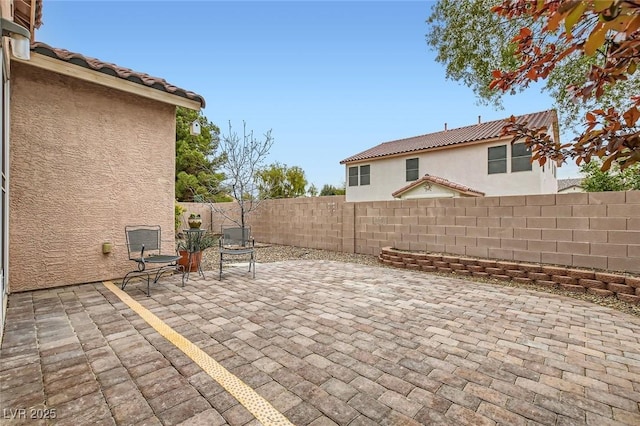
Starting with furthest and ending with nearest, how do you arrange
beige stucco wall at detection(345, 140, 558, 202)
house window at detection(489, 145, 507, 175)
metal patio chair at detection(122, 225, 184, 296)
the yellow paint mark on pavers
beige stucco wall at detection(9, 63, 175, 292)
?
house window at detection(489, 145, 507, 175) < beige stucco wall at detection(345, 140, 558, 202) < metal patio chair at detection(122, 225, 184, 296) < beige stucco wall at detection(9, 63, 175, 292) < the yellow paint mark on pavers

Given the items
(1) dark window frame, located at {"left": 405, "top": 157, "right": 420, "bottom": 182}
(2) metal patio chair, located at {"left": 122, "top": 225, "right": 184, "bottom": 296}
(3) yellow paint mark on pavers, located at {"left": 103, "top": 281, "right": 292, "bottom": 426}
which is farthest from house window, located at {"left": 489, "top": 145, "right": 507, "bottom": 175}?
(3) yellow paint mark on pavers, located at {"left": 103, "top": 281, "right": 292, "bottom": 426}

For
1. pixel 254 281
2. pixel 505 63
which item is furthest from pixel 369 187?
pixel 254 281

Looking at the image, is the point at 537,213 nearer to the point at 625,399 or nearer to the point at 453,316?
the point at 453,316

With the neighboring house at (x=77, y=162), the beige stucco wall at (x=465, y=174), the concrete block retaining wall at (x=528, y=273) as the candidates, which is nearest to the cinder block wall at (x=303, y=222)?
the concrete block retaining wall at (x=528, y=273)

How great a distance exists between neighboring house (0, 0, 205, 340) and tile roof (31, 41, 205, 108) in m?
0.02

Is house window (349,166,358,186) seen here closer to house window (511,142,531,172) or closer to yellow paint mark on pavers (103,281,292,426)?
house window (511,142,531,172)

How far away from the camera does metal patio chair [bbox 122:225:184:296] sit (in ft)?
16.3

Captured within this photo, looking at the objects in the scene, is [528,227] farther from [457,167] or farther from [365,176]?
[365,176]

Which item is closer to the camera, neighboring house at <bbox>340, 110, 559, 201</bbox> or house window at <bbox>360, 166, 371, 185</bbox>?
neighboring house at <bbox>340, 110, 559, 201</bbox>

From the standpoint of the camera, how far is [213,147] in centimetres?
2195

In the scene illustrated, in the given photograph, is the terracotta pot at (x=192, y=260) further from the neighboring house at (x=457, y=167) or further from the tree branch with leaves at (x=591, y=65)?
the neighboring house at (x=457, y=167)

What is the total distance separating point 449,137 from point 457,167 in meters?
2.23

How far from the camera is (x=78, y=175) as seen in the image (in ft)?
16.6

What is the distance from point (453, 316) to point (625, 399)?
1.74m
